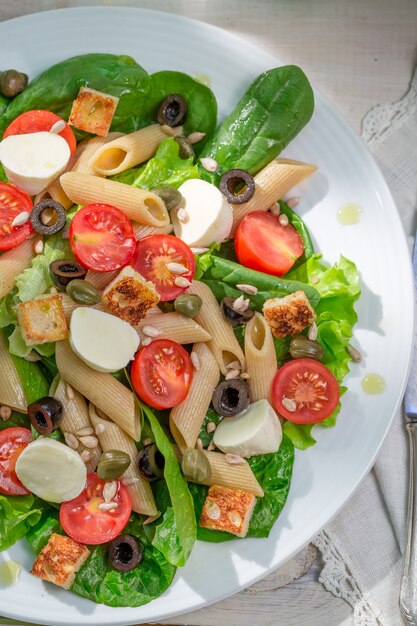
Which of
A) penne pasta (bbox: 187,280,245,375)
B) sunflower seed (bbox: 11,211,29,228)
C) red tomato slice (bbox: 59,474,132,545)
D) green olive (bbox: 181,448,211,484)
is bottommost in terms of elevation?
red tomato slice (bbox: 59,474,132,545)

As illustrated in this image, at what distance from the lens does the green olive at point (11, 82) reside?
3.02 metres

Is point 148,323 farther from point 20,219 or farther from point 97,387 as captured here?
point 20,219

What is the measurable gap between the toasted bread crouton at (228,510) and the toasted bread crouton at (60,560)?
1.44 ft

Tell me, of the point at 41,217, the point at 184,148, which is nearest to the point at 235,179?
the point at 184,148

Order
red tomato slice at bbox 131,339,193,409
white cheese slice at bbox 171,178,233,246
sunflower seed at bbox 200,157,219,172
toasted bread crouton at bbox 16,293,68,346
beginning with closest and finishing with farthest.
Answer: toasted bread crouton at bbox 16,293,68,346 < red tomato slice at bbox 131,339,193,409 < white cheese slice at bbox 171,178,233,246 < sunflower seed at bbox 200,157,219,172

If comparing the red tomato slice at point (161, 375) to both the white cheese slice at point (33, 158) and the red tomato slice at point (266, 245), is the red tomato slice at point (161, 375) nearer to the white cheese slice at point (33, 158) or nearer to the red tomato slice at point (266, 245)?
the red tomato slice at point (266, 245)

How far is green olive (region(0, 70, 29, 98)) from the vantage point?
3018 mm

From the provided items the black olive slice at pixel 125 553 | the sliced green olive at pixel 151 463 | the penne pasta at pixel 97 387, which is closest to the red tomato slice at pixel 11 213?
the penne pasta at pixel 97 387

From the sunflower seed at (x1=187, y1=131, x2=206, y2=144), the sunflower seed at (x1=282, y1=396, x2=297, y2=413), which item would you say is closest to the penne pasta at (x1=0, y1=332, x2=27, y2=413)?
the sunflower seed at (x1=282, y1=396, x2=297, y2=413)

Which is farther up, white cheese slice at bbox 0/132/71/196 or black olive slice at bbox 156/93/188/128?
black olive slice at bbox 156/93/188/128

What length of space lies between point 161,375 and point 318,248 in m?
0.79

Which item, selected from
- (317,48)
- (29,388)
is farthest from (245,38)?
(29,388)

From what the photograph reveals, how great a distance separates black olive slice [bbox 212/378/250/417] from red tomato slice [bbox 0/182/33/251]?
871 mm

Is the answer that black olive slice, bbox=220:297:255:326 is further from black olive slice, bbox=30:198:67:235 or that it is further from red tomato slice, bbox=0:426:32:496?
red tomato slice, bbox=0:426:32:496
